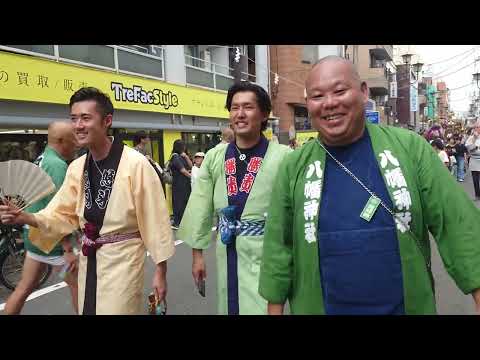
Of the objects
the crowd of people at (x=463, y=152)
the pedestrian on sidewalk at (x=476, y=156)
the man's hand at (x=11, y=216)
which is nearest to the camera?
the man's hand at (x=11, y=216)

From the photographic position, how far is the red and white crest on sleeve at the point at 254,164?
2.87m

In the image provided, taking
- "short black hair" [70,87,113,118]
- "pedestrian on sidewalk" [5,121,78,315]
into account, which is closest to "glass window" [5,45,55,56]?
"pedestrian on sidewalk" [5,121,78,315]

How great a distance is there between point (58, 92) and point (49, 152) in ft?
21.2

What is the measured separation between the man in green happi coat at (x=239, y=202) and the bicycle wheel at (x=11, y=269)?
2996mm

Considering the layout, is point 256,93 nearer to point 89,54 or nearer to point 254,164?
point 254,164

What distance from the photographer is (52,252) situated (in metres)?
3.53

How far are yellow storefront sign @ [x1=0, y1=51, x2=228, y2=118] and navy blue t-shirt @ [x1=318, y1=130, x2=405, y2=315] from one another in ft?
26.4

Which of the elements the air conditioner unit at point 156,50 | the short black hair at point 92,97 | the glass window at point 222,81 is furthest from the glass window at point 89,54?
the short black hair at point 92,97

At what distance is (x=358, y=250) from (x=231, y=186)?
1.36 m

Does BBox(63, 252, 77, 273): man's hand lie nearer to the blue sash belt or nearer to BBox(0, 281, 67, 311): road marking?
the blue sash belt

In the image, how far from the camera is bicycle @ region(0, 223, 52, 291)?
5277mm

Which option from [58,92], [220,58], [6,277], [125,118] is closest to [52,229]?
[6,277]

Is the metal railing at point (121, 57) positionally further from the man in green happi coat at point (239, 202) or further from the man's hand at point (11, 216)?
the man in green happi coat at point (239, 202)

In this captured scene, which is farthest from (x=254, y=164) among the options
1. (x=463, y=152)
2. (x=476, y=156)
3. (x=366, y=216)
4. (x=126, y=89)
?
(x=463, y=152)
